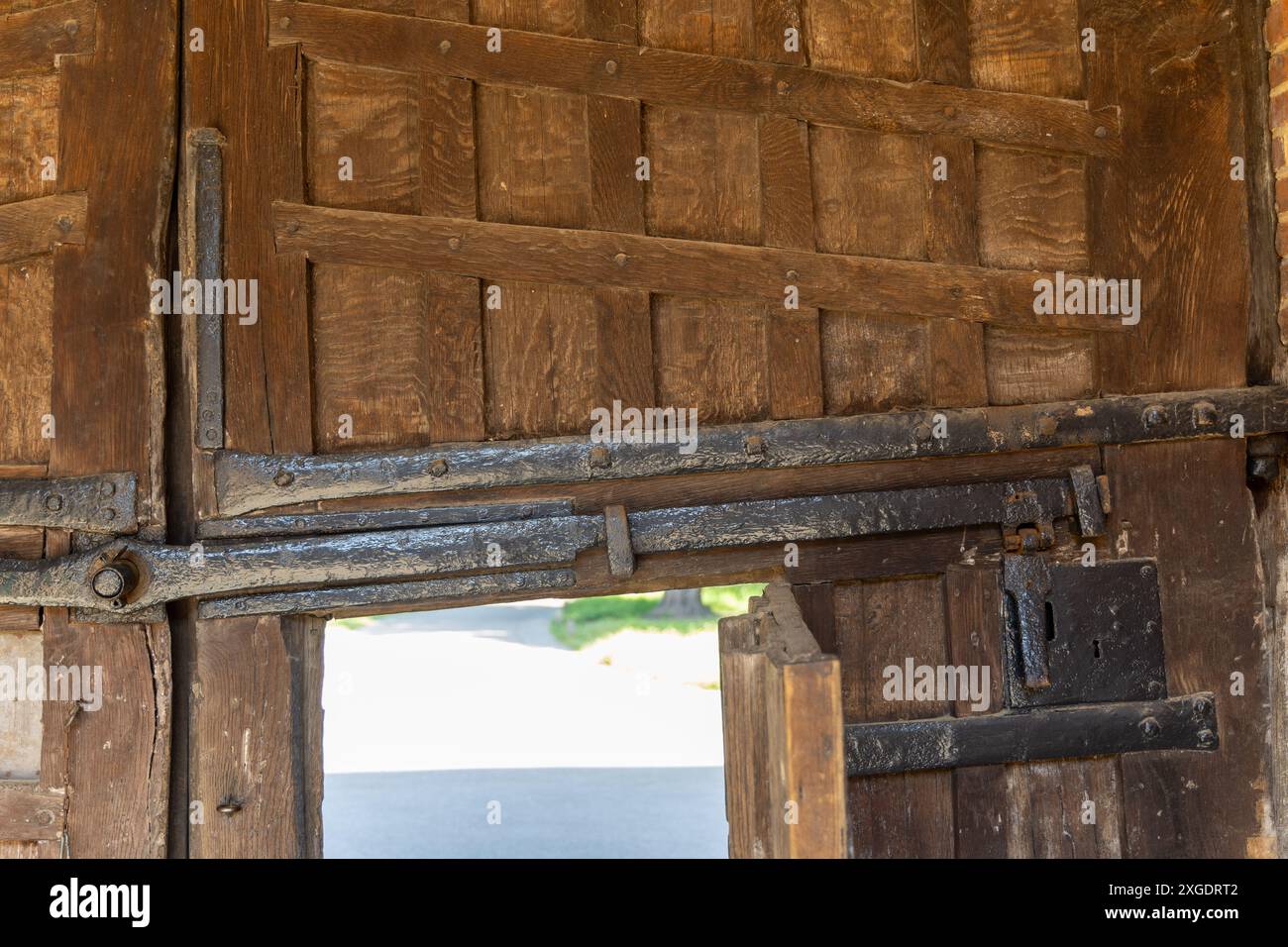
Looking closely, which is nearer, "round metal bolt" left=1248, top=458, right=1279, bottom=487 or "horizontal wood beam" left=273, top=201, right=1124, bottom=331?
"horizontal wood beam" left=273, top=201, right=1124, bottom=331

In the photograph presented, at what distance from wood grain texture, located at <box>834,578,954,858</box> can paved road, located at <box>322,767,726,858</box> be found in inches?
94.6

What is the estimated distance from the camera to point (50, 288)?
8.21 ft

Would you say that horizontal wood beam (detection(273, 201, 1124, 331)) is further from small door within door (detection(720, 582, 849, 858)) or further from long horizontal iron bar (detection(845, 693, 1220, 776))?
long horizontal iron bar (detection(845, 693, 1220, 776))

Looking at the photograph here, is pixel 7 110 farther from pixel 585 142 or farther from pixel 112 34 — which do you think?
pixel 585 142

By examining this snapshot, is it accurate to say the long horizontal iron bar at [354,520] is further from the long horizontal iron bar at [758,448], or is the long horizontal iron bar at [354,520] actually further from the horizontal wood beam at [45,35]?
the horizontal wood beam at [45,35]

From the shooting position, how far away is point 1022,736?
105 inches

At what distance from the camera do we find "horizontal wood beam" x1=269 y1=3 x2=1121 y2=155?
8.32 ft

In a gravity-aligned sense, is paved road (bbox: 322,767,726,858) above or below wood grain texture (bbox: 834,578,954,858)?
below

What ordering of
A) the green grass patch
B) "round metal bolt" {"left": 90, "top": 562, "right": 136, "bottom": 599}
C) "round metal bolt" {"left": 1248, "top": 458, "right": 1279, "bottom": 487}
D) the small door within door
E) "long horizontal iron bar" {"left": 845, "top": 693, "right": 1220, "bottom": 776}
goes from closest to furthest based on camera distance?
the small door within door
"round metal bolt" {"left": 90, "top": 562, "right": 136, "bottom": 599}
"long horizontal iron bar" {"left": 845, "top": 693, "right": 1220, "bottom": 776}
"round metal bolt" {"left": 1248, "top": 458, "right": 1279, "bottom": 487}
the green grass patch

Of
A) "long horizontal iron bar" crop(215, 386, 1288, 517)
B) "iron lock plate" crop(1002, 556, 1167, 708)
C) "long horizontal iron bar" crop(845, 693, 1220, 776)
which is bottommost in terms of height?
"long horizontal iron bar" crop(845, 693, 1220, 776)

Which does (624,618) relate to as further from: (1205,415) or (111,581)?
(111,581)

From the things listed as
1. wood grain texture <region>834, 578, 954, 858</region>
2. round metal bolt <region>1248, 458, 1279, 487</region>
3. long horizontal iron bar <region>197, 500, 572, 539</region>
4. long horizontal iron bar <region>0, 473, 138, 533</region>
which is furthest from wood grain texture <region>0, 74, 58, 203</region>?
round metal bolt <region>1248, 458, 1279, 487</region>

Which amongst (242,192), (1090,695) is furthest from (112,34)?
(1090,695)

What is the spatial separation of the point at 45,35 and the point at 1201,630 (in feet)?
10.2
